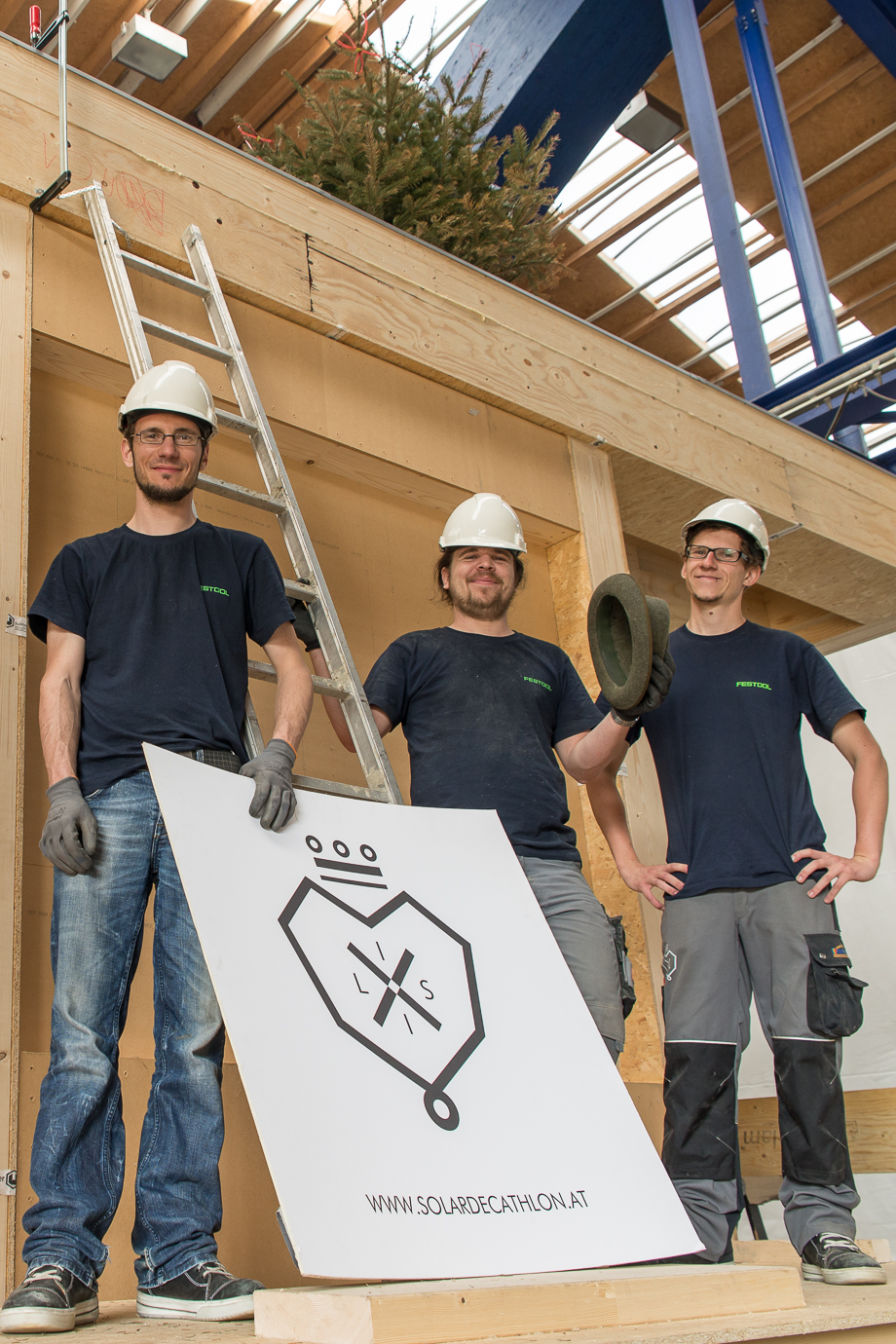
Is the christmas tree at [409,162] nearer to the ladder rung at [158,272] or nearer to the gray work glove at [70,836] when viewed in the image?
the ladder rung at [158,272]

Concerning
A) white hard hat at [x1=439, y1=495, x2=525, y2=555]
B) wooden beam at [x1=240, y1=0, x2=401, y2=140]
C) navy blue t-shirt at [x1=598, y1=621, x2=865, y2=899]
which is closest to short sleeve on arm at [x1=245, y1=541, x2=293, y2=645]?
white hard hat at [x1=439, y1=495, x2=525, y2=555]

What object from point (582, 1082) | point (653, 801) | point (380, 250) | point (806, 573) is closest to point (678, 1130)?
point (582, 1082)

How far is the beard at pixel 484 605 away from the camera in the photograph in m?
2.72

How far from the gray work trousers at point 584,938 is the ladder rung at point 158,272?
1750 millimetres

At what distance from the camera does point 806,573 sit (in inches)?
213

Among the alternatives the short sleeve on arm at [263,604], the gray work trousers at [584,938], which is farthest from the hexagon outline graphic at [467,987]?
the short sleeve on arm at [263,604]

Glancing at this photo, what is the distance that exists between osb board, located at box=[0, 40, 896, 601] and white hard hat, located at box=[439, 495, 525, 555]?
1.01 metres

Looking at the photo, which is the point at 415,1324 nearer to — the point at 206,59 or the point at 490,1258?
the point at 490,1258

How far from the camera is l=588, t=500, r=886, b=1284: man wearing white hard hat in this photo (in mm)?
2266

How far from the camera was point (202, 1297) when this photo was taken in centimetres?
167

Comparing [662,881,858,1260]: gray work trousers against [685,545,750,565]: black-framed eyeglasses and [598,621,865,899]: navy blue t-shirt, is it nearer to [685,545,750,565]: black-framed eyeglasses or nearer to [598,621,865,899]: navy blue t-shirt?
[598,621,865,899]: navy blue t-shirt

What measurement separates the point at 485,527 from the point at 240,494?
1.88ft

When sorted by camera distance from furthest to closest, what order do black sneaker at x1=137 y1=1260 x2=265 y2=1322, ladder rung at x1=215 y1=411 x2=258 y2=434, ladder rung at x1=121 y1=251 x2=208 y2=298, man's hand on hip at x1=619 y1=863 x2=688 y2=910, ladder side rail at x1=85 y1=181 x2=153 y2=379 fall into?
ladder rung at x1=121 y1=251 x2=208 y2=298, ladder rung at x1=215 y1=411 x2=258 y2=434, ladder side rail at x1=85 y1=181 x2=153 y2=379, man's hand on hip at x1=619 y1=863 x2=688 y2=910, black sneaker at x1=137 y1=1260 x2=265 y2=1322

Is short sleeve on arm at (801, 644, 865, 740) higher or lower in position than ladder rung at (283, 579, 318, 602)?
lower
